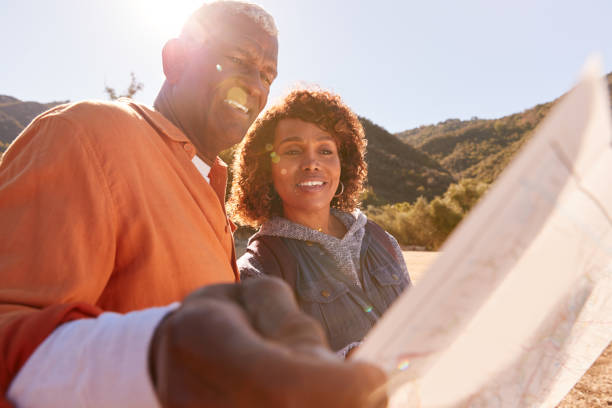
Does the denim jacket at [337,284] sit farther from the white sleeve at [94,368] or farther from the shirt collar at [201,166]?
the white sleeve at [94,368]

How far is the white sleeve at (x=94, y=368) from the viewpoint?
22.5 inches

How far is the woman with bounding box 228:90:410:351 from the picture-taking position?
2021 mm

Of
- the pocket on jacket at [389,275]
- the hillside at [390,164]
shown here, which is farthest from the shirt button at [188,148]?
the hillside at [390,164]

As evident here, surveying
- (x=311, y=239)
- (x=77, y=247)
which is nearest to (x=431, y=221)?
(x=311, y=239)

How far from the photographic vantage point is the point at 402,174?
55750 millimetres

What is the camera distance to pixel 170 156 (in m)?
1.38

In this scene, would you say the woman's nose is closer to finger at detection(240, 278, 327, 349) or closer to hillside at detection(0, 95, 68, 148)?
finger at detection(240, 278, 327, 349)

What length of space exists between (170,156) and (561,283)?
1.27 m

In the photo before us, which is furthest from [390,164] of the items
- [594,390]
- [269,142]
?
[269,142]

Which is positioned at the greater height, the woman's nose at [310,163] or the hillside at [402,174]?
the woman's nose at [310,163]

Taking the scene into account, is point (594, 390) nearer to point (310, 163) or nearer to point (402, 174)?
point (310, 163)

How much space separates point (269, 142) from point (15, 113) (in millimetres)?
81228

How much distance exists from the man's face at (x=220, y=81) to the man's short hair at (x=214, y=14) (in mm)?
28

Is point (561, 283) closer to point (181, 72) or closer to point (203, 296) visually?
point (203, 296)
